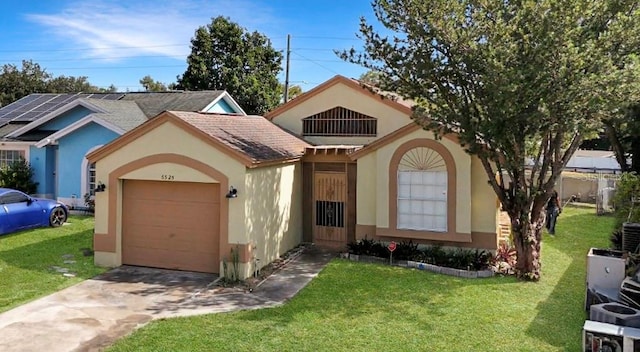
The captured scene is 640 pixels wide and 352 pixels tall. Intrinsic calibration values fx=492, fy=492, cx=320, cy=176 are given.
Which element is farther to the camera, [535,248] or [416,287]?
[535,248]

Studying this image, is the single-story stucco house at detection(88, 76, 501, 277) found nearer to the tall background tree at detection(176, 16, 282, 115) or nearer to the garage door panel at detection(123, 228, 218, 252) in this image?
the garage door panel at detection(123, 228, 218, 252)

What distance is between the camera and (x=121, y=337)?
27.5 feet

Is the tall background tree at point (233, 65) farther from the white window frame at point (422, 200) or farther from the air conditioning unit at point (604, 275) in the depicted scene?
the air conditioning unit at point (604, 275)

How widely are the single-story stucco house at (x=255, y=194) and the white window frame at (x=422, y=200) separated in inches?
1.1

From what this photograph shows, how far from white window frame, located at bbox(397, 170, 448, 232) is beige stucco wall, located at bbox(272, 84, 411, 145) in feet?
12.1

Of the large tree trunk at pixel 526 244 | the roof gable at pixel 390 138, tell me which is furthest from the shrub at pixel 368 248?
the large tree trunk at pixel 526 244

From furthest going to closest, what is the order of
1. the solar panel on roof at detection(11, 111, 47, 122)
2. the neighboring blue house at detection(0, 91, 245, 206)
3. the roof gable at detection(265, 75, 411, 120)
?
the solar panel on roof at detection(11, 111, 47, 122) → the neighboring blue house at detection(0, 91, 245, 206) → the roof gable at detection(265, 75, 411, 120)

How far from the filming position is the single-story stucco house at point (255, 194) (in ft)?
40.8

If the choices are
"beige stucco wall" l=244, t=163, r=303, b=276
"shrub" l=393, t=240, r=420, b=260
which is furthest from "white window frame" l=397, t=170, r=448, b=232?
"beige stucco wall" l=244, t=163, r=303, b=276

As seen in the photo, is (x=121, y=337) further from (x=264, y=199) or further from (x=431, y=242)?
(x=431, y=242)

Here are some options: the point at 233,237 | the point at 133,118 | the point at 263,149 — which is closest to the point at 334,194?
the point at 263,149

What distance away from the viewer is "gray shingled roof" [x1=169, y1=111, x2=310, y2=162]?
12789 millimetres

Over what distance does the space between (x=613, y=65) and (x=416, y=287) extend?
6.54 metres

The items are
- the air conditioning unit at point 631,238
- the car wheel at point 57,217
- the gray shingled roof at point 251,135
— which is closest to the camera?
the air conditioning unit at point 631,238
